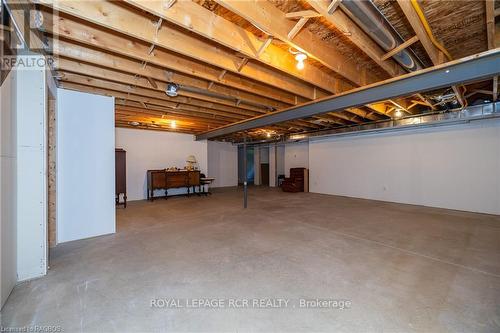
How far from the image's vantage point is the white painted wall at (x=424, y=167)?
16.3 feet

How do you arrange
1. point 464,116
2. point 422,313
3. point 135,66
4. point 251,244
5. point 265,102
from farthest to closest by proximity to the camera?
point 464,116
point 265,102
point 251,244
point 135,66
point 422,313

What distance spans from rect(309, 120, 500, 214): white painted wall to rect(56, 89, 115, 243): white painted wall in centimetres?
706

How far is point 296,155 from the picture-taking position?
31.9 ft

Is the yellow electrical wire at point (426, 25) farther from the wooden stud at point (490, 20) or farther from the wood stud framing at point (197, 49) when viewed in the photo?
the wooden stud at point (490, 20)

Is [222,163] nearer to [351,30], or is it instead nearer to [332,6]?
[351,30]

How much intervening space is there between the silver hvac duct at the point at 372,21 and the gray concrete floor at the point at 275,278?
7.80ft

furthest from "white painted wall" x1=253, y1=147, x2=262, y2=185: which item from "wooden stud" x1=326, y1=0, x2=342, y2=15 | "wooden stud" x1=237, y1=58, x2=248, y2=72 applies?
"wooden stud" x1=326, y1=0, x2=342, y2=15

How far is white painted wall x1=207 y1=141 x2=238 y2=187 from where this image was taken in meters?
10.1

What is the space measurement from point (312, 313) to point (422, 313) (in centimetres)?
86

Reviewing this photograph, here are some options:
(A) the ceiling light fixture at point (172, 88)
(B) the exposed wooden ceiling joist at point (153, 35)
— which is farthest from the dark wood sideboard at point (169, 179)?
→ (B) the exposed wooden ceiling joist at point (153, 35)

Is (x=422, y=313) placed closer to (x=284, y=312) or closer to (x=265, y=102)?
(x=284, y=312)

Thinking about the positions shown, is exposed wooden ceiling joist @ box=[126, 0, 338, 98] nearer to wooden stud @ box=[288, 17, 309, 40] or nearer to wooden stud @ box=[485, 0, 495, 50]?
wooden stud @ box=[288, 17, 309, 40]

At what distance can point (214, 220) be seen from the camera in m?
4.39

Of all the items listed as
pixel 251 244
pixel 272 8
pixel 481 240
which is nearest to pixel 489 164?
pixel 481 240
